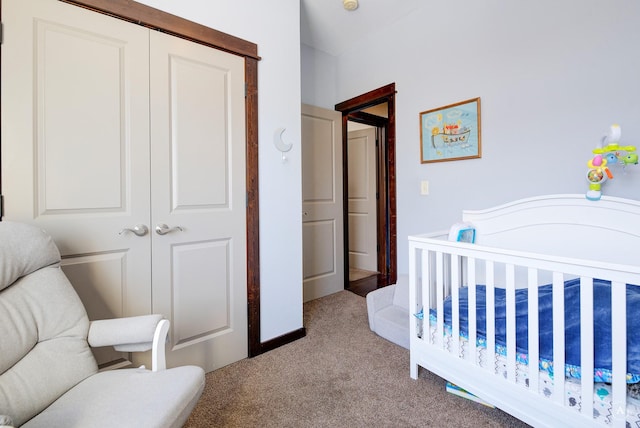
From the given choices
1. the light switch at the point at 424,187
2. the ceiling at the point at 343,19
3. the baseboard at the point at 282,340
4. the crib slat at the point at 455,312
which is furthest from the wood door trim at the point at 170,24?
the baseboard at the point at 282,340

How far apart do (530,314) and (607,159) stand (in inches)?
39.1

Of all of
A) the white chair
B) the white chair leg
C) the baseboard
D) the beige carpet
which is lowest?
the beige carpet

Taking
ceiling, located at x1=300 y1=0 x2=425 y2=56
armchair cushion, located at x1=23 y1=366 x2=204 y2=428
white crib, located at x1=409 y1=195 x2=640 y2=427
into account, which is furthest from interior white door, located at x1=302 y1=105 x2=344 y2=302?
armchair cushion, located at x1=23 y1=366 x2=204 y2=428

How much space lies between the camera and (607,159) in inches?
60.0

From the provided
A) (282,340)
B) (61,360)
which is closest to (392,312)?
(282,340)

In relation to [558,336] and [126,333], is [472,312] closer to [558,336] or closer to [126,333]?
[558,336]

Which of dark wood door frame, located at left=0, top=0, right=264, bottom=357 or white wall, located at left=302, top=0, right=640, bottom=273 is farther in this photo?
dark wood door frame, located at left=0, top=0, right=264, bottom=357

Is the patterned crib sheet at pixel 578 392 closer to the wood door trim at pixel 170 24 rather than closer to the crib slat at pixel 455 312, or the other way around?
the crib slat at pixel 455 312

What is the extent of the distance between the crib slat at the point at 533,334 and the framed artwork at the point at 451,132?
1.27m

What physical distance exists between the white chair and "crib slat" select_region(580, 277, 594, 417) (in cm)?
100

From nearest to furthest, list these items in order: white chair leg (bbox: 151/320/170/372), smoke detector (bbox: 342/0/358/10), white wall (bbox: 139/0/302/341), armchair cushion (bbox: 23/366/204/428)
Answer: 1. armchair cushion (bbox: 23/366/204/428)
2. white chair leg (bbox: 151/320/170/372)
3. white wall (bbox: 139/0/302/341)
4. smoke detector (bbox: 342/0/358/10)

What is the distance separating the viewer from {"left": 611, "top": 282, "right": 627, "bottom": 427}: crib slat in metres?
0.95

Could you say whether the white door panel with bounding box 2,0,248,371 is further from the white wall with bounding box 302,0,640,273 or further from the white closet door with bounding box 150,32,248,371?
the white wall with bounding box 302,0,640,273

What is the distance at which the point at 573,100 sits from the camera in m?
1.78
